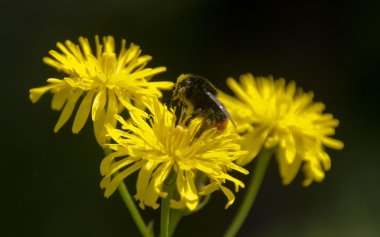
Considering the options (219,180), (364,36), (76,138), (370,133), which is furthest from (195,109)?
(364,36)

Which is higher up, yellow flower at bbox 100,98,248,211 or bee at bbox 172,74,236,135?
bee at bbox 172,74,236,135

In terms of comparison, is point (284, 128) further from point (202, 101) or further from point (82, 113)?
point (82, 113)

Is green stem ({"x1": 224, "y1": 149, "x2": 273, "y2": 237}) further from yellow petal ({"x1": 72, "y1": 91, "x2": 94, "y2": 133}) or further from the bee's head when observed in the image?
yellow petal ({"x1": 72, "y1": 91, "x2": 94, "y2": 133})

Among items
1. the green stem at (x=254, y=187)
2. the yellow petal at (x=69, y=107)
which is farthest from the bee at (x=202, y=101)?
the green stem at (x=254, y=187)

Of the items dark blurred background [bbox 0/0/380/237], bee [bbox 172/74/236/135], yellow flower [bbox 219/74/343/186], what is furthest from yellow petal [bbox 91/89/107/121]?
dark blurred background [bbox 0/0/380/237]

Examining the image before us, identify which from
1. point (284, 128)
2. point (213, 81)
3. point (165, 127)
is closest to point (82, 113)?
point (165, 127)
